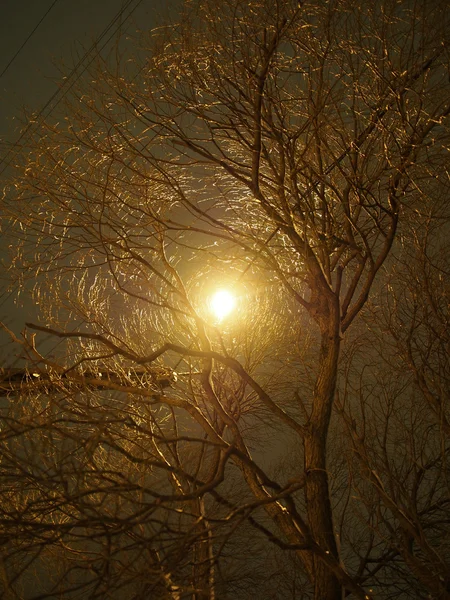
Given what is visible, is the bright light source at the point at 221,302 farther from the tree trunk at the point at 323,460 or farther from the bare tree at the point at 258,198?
the tree trunk at the point at 323,460

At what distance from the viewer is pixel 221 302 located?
4.97 metres

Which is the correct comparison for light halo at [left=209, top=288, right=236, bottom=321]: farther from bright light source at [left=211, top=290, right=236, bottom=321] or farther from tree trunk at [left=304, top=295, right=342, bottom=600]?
tree trunk at [left=304, top=295, right=342, bottom=600]

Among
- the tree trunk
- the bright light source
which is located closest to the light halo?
the bright light source

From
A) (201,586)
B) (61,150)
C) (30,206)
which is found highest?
(61,150)

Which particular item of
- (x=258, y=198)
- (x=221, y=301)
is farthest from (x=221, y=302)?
(x=258, y=198)

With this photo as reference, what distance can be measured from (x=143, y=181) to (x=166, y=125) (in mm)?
385

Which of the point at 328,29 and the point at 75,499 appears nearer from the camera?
the point at 75,499

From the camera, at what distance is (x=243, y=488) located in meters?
7.45

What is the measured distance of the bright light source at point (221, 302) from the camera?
4938 millimetres

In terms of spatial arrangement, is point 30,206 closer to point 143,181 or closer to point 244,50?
point 143,181

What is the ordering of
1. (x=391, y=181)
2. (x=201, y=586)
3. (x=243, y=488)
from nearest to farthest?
(x=201, y=586), (x=391, y=181), (x=243, y=488)

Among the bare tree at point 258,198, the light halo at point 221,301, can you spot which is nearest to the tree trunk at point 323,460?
the bare tree at point 258,198

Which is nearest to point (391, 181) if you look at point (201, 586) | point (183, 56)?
point (183, 56)

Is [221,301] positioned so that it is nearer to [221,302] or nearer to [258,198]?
[221,302]
